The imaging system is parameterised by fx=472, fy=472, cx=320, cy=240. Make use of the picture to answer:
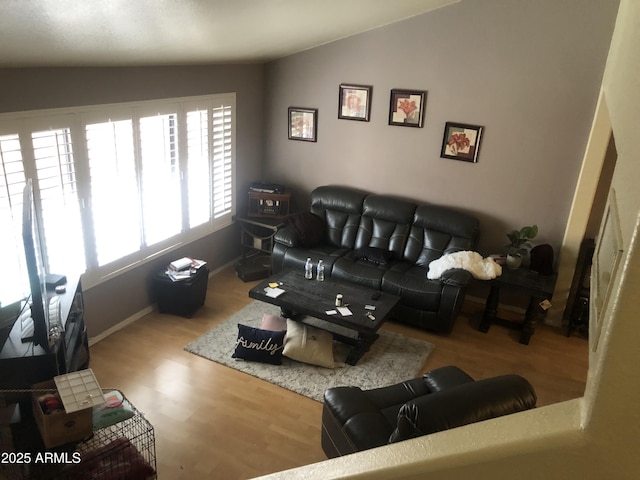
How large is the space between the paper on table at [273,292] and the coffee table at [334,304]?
0.02 metres

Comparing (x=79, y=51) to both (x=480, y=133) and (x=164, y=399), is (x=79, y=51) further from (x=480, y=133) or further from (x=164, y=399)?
(x=480, y=133)

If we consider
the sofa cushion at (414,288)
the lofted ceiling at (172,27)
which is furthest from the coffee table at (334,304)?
the lofted ceiling at (172,27)

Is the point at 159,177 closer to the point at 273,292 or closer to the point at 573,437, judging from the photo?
the point at 273,292

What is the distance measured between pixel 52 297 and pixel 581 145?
15.8 feet

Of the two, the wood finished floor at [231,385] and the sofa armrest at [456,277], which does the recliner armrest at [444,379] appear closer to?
the wood finished floor at [231,385]

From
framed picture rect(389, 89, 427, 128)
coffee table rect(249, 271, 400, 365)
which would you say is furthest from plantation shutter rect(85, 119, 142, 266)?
framed picture rect(389, 89, 427, 128)

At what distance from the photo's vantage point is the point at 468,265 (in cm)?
463

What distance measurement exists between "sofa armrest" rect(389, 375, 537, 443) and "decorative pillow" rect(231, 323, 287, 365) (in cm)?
181

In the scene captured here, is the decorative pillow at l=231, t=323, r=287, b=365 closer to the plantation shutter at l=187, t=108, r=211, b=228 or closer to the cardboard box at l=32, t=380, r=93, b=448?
the cardboard box at l=32, t=380, r=93, b=448

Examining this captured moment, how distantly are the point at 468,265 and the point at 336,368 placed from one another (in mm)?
1662

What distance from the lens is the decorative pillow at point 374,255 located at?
5.16 metres

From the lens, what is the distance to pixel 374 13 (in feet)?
14.8

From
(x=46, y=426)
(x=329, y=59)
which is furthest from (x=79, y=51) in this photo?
(x=329, y=59)

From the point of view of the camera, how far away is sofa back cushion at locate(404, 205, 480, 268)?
501 centimetres
